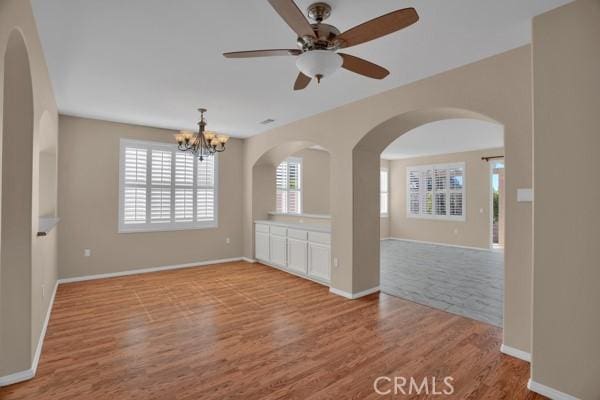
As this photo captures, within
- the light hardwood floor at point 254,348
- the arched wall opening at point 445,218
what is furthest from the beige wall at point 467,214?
the light hardwood floor at point 254,348

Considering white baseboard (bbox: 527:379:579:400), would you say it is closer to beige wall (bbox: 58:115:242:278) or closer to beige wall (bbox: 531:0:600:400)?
beige wall (bbox: 531:0:600:400)

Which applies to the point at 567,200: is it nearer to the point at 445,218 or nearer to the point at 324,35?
the point at 324,35

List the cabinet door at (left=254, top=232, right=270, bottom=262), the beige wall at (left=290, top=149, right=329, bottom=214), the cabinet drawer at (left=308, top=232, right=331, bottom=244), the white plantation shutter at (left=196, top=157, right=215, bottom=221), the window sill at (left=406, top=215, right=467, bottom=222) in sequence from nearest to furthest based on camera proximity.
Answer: the cabinet drawer at (left=308, top=232, right=331, bottom=244) < the cabinet door at (left=254, top=232, right=270, bottom=262) < the white plantation shutter at (left=196, top=157, right=215, bottom=221) < the beige wall at (left=290, top=149, right=329, bottom=214) < the window sill at (left=406, top=215, right=467, bottom=222)

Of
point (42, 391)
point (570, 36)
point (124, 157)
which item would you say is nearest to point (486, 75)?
point (570, 36)

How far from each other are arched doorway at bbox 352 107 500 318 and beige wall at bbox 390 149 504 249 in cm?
502

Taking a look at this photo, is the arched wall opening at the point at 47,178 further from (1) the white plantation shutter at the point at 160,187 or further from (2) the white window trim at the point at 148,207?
(1) the white plantation shutter at the point at 160,187

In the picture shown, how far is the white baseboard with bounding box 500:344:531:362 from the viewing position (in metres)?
2.57

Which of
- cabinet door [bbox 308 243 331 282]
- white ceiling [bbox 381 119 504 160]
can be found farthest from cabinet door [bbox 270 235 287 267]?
white ceiling [bbox 381 119 504 160]

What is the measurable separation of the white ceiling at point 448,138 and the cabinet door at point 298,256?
9.92 feet

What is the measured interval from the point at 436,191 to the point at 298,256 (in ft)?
18.7

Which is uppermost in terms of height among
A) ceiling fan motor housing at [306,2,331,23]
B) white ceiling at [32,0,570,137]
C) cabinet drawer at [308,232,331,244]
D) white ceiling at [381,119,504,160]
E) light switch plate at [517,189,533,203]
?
white ceiling at [381,119,504,160]

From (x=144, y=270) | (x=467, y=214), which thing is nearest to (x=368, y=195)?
(x=144, y=270)

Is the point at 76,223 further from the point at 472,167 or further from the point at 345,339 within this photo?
the point at 472,167

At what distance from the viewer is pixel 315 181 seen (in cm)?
832
